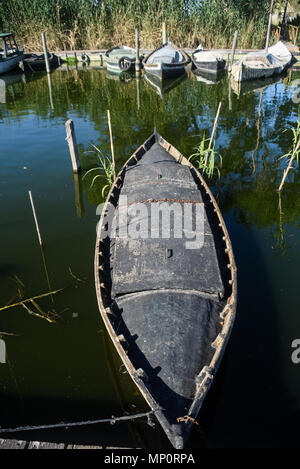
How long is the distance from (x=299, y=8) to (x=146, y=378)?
61867mm

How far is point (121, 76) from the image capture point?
3338cm

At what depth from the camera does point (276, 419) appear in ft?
19.2

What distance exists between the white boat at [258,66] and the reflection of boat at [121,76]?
11.0m

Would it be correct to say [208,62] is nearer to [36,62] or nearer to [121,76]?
[121,76]

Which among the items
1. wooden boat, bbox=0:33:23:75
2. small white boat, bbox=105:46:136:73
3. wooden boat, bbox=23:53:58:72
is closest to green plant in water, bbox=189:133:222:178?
small white boat, bbox=105:46:136:73

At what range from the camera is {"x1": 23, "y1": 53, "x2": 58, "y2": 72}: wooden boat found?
116 ft

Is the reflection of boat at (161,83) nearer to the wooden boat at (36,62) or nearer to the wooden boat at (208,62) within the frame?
the wooden boat at (208,62)

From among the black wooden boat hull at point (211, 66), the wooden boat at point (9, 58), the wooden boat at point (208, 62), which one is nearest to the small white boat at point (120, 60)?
the wooden boat at point (208, 62)

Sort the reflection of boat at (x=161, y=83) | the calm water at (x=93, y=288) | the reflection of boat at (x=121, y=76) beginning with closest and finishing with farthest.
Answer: the calm water at (x=93, y=288) → the reflection of boat at (x=161, y=83) → the reflection of boat at (x=121, y=76)

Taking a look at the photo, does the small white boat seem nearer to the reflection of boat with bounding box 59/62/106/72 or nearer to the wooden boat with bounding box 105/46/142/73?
the wooden boat with bounding box 105/46/142/73

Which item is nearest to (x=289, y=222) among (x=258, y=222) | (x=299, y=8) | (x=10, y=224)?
(x=258, y=222)

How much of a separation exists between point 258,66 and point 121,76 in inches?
567

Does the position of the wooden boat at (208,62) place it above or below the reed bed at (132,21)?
below

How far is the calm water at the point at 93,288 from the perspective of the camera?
234 inches
